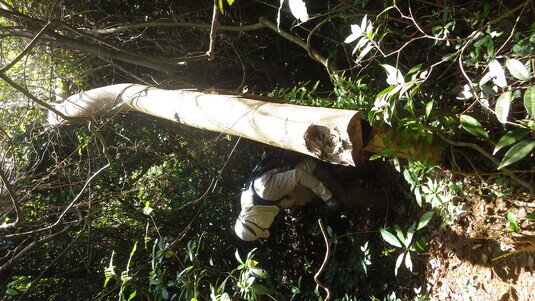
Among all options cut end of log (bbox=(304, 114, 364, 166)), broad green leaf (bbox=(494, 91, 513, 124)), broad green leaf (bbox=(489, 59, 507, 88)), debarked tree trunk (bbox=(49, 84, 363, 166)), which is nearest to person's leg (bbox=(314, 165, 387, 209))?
debarked tree trunk (bbox=(49, 84, 363, 166))

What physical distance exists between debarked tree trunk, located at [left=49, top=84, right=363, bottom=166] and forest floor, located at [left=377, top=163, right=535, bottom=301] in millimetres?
1151

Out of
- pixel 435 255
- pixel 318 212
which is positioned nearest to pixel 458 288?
pixel 435 255

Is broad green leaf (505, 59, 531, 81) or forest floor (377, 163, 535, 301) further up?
broad green leaf (505, 59, 531, 81)

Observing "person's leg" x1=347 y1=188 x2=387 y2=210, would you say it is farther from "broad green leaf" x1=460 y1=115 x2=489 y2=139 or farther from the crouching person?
"broad green leaf" x1=460 y1=115 x2=489 y2=139

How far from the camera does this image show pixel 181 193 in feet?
15.7

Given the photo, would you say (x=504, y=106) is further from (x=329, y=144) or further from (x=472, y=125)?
(x=329, y=144)

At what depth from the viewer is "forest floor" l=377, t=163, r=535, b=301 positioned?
2369 millimetres

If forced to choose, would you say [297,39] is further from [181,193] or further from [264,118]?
[181,193]

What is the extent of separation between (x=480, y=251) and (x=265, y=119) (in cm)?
171

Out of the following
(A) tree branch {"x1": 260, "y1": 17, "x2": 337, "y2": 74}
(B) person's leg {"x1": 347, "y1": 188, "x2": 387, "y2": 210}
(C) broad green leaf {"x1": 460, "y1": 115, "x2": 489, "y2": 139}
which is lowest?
(B) person's leg {"x1": 347, "y1": 188, "x2": 387, "y2": 210}

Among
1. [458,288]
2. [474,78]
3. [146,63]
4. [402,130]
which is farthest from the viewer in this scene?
[146,63]

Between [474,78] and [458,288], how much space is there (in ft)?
4.62

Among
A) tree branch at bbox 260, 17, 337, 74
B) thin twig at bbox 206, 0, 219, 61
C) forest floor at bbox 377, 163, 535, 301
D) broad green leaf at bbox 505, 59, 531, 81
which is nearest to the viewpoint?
broad green leaf at bbox 505, 59, 531, 81

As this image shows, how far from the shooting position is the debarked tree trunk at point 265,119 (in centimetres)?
170
